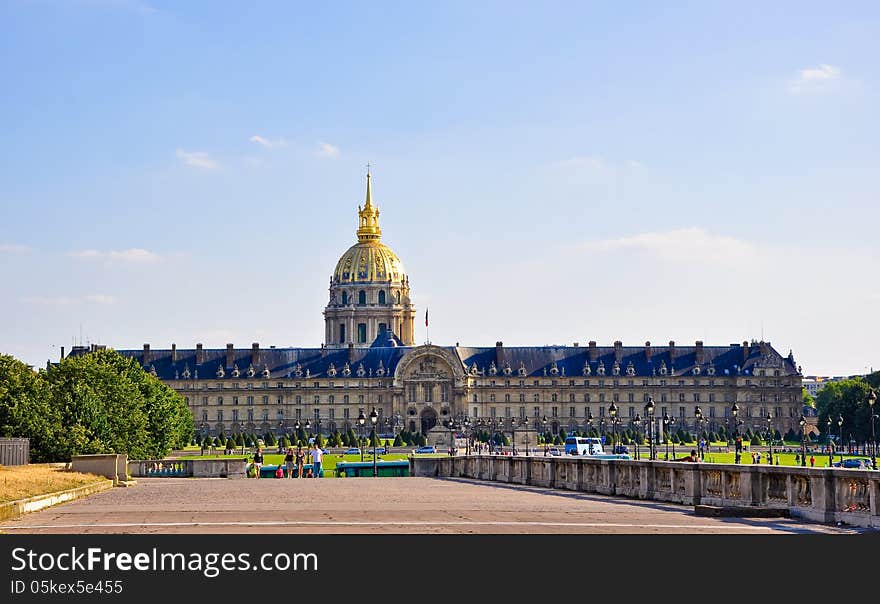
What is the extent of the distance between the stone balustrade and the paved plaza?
44cm

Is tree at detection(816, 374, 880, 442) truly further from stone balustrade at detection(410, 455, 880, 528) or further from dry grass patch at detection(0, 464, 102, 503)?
dry grass patch at detection(0, 464, 102, 503)

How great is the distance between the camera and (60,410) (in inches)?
2603

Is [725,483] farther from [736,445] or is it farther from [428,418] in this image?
[428,418]

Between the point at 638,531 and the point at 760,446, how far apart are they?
127509mm

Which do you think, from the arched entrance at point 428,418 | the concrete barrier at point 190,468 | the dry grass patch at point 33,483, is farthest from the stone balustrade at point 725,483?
the arched entrance at point 428,418

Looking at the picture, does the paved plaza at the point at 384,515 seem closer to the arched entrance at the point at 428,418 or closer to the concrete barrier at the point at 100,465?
the concrete barrier at the point at 100,465

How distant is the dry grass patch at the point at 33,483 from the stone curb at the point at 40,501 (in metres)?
0.17

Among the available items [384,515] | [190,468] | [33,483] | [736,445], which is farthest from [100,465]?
[736,445]

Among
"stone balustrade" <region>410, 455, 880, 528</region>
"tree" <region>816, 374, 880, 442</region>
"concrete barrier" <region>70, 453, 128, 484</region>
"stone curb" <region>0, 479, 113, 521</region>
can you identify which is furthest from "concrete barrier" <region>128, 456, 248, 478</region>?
"tree" <region>816, 374, 880, 442</region>
